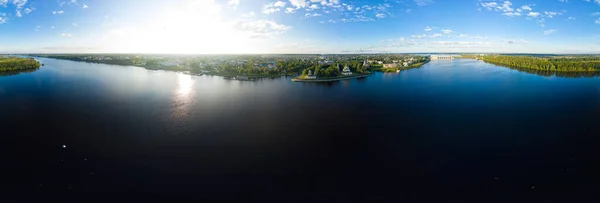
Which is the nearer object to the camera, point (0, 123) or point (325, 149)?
point (325, 149)

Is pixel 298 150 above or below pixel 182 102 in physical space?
below

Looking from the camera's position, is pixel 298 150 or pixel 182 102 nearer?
pixel 298 150

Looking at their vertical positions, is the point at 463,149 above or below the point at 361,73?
below

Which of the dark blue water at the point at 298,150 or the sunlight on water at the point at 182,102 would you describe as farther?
the sunlight on water at the point at 182,102

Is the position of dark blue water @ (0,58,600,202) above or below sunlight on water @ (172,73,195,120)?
below

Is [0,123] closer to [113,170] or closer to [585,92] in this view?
[113,170]

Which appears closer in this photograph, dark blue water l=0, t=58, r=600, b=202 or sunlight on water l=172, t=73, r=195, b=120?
dark blue water l=0, t=58, r=600, b=202

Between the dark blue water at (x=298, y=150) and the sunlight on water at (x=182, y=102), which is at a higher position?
the sunlight on water at (x=182, y=102)

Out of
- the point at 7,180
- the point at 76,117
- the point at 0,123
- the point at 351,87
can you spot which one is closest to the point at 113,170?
the point at 7,180
